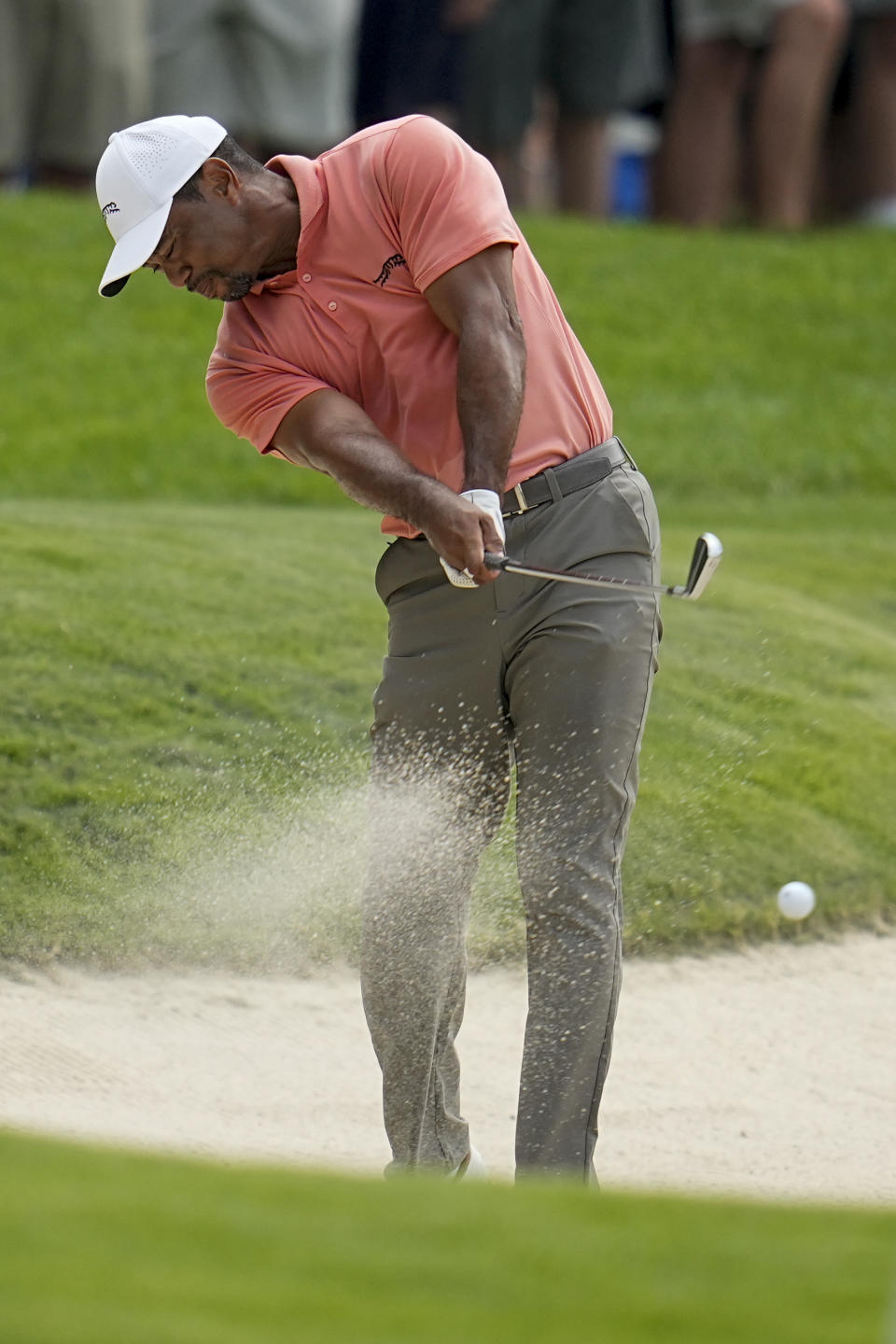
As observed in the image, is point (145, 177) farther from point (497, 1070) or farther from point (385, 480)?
point (497, 1070)

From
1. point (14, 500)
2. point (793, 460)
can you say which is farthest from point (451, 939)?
point (793, 460)

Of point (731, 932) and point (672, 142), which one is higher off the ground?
point (672, 142)

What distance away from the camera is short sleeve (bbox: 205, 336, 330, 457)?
374 centimetres

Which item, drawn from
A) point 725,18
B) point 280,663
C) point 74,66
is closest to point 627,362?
point 725,18

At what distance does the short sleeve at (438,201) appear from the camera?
3.65 m

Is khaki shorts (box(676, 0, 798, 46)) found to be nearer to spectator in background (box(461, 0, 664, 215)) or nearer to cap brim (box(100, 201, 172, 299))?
spectator in background (box(461, 0, 664, 215))

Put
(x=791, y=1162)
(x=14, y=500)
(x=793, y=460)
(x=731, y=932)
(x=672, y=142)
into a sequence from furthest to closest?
1. (x=672, y=142)
2. (x=793, y=460)
3. (x=14, y=500)
4. (x=731, y=932)
5. (x=791, y=1162)

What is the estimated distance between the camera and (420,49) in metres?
11.9

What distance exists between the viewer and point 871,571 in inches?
358

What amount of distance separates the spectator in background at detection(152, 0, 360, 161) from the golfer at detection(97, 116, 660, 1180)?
7.91m

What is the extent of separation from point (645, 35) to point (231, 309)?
8662 millimetres

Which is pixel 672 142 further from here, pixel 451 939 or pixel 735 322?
pixel 451 939

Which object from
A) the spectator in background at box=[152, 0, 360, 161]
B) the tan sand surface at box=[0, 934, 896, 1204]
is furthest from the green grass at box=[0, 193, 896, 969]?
the spectator in background at box=[152, 0, 360, 161]

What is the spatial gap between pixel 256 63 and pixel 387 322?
814cm
